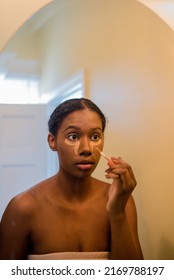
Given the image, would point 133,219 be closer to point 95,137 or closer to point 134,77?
point 95,137

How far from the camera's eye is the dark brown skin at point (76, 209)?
586 millimetres

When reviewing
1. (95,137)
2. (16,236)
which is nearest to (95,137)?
(95,137)

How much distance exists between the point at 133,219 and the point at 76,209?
109 mm

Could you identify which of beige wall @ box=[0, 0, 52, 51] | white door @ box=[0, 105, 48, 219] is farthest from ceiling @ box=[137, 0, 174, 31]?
white door @ box=[0, 105, 48, 219]

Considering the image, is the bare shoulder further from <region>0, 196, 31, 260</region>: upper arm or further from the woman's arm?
the woman's arm

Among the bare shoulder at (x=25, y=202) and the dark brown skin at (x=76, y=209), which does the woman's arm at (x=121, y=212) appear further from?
the bare shoulder at (x=25, y=202)

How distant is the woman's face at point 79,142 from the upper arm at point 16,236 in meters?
0.11

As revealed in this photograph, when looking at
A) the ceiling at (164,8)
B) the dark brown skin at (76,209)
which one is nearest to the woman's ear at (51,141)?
the dark brown skin at (76,209)

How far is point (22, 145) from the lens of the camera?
62cm

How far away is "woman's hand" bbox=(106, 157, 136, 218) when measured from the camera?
1.95 ft
